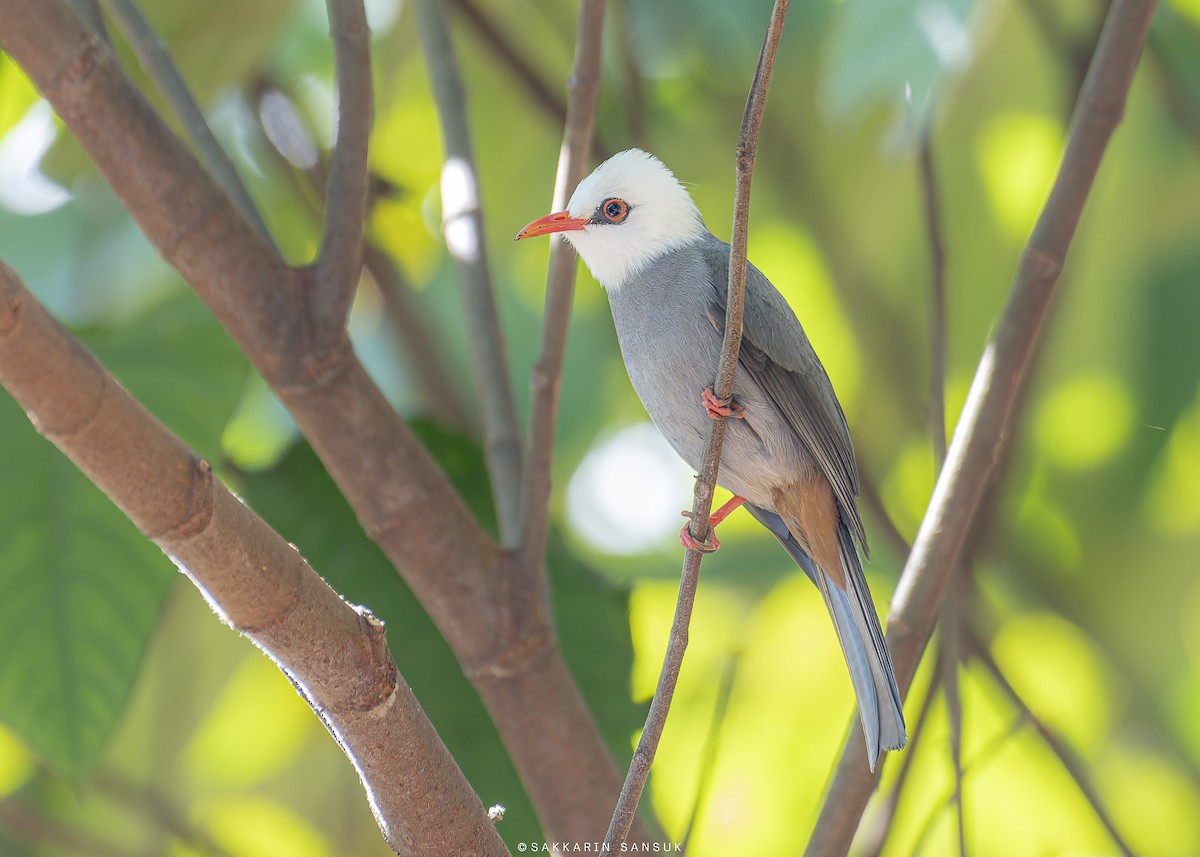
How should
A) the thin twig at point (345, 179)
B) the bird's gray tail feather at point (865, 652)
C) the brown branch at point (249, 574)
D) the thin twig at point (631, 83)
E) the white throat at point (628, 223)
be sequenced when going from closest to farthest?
the brown branch at point (249, 574), the bird's gray tail feather at point (865, 652), the thin twig at point (345, 179), the white throat at point (628, 223), the thin twig at point (631, 83)

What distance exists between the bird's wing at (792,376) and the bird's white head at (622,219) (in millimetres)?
215

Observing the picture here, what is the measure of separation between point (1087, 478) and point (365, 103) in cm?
232

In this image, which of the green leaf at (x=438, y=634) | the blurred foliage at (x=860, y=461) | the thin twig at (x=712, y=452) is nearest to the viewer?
the thin twig at (x=712, y=452)

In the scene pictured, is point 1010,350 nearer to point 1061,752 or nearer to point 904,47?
point 904,47

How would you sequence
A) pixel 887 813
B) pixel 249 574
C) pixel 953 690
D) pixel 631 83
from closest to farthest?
1. pixel 249 574
2. pixel 953 690
3. pixel 887 813
4. pixel 631 83

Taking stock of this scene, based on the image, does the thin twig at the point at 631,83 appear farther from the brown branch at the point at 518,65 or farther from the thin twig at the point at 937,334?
the thin twig at the point at 937,334

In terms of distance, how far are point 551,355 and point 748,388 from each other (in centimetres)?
41

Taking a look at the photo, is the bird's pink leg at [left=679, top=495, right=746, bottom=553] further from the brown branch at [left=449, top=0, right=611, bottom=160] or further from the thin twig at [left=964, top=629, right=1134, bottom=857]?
the brown branch at [left=449, top=0, right=611, bottom=160]

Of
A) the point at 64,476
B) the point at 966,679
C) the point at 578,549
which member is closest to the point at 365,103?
the point at 64,476

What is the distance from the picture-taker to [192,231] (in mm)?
2318

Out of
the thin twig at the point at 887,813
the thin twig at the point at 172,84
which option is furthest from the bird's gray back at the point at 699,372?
the thin twig at the point at 172,84

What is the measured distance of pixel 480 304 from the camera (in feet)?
9.28

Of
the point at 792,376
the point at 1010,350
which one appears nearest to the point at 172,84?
the point at 792,376

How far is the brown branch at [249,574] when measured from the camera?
1239 millimetres
